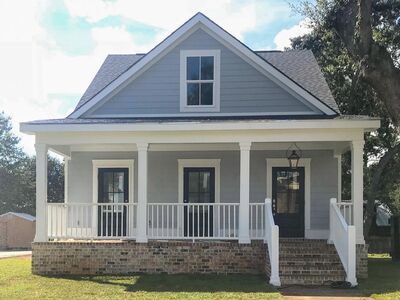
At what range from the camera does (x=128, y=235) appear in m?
13.7

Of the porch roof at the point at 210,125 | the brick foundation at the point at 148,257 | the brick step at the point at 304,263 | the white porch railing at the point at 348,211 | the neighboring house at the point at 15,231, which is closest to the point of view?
the brick step at the point at 304,263

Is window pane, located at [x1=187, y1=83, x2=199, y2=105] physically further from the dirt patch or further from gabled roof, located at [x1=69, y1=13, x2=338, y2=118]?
the dirt patch

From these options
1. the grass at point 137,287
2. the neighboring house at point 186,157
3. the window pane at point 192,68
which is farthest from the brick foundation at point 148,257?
the window pane at point 192,68

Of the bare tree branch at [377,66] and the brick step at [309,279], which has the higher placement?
the bare tree branch at [377,66]

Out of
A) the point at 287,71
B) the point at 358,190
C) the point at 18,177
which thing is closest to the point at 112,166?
the point at 287,71

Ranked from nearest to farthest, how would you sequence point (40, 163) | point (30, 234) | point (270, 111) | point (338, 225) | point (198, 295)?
1. point (198, 295)
2. point (338, 225)
3. point (40, 163)
4. point (270, 111)
5. point (30, 234)

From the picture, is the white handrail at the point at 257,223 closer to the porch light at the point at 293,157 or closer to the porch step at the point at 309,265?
the porch step at the point at 309,265

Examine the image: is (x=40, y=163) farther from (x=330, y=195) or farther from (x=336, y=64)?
(x=336, y=64)

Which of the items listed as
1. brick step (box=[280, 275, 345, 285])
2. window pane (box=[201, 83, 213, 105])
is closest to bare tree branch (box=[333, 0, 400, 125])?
brick step (box=[280, 275, 345, 285])

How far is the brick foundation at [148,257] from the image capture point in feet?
41.0

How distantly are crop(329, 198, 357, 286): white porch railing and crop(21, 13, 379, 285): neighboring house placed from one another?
0.18 m

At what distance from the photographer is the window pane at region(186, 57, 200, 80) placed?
15.4 meters

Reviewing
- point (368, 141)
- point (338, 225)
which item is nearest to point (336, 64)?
Result: point (368, 141)

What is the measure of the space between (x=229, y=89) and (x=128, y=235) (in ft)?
16.1
